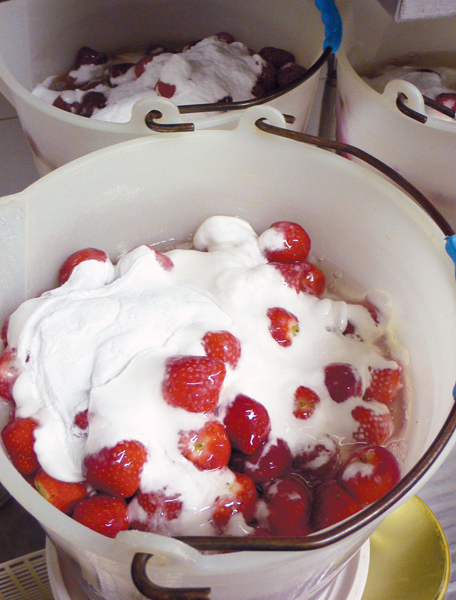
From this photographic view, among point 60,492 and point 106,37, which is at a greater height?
point 106,37

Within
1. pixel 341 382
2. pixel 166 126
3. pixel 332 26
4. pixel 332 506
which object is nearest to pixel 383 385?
pixel 341 382

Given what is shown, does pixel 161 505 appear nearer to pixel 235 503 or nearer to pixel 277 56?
pixel 235 503

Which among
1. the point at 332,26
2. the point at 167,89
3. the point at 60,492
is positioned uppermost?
the point at 332,26

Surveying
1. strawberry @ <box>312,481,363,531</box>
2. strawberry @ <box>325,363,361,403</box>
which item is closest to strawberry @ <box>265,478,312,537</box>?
strawberry @ <box>312,481,363,531</box>

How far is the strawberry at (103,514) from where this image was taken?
1.67 ft

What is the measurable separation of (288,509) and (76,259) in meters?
0.39

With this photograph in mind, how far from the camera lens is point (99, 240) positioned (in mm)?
763

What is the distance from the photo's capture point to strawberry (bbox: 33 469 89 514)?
0.54 meters

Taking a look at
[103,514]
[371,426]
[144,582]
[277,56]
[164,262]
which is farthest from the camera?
[277,56]

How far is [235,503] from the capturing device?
0.55 meters

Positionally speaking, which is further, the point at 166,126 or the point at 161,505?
the point at 166,126

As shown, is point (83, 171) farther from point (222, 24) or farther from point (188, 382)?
point (222, 24)

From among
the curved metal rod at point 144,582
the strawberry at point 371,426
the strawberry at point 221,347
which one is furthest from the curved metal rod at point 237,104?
the curved metal rod at point 144,582

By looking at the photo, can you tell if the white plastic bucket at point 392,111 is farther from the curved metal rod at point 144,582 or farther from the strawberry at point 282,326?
the curved metal rod at point 144,582
